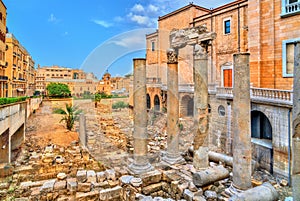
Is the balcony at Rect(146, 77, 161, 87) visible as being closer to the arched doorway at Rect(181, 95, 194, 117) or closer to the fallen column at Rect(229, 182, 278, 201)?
the arched doorway at Rect(181, 95, 194, 117)

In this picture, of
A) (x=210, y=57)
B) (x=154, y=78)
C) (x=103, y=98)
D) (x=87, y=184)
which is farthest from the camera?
(x=103, y=98)

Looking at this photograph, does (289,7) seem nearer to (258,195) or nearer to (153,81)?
(258,195)

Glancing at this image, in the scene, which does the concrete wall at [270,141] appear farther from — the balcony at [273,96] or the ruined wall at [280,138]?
the balcony at [273,96]

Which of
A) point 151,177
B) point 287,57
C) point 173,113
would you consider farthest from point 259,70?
point 151,177

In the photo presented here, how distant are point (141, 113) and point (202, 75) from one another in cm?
252

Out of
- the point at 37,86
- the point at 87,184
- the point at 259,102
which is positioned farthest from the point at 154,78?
the point at 37,86

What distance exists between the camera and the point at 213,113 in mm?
14594

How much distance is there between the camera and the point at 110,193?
5.77m

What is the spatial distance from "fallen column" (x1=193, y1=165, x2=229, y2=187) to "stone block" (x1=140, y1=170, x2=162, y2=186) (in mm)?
1292

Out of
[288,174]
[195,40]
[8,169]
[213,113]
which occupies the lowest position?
[288,174]

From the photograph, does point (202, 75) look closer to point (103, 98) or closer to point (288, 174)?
point (288, 174)

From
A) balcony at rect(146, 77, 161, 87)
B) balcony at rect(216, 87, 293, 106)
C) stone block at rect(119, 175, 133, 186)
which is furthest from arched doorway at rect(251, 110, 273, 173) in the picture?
balcony at rect(146, 77, 161, 87)

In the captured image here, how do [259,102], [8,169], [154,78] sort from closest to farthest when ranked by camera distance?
[8,169], [259,102], [154,78]

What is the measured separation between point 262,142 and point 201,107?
6216 mm
